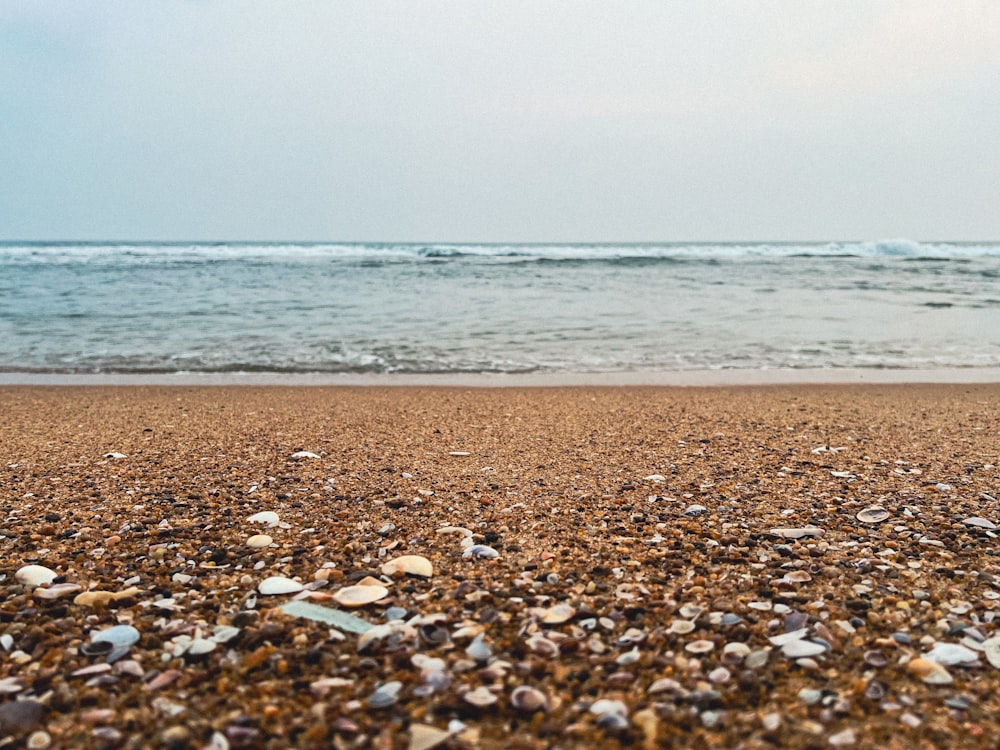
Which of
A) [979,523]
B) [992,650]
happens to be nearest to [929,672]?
[992,650]

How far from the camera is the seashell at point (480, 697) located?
A: 153 centimetres

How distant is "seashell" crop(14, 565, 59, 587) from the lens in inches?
85.8

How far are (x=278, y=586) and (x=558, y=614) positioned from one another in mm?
898

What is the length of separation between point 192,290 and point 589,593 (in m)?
17.0

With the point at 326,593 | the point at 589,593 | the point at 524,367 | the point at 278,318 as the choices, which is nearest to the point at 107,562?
the point at 326,593

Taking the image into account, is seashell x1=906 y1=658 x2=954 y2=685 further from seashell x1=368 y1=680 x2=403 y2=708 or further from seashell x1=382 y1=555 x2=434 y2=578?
seashell x1=382 y1=555 x2=434 y2=578

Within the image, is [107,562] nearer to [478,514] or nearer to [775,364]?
[478,514]

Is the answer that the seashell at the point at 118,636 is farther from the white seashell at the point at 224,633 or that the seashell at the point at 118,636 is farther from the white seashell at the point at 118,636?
the white seashell at the point at 224,633

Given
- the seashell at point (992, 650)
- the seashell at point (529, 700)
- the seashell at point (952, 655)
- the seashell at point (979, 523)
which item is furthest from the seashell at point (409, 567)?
the seashell at point (979, 523)

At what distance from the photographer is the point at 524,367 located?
26.3 ft

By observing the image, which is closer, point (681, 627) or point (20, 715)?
point (20, 715)

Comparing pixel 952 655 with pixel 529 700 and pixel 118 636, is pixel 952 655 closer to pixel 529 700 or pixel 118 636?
pixel 529 700

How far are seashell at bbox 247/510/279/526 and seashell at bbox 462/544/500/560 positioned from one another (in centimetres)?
86

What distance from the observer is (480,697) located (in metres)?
1.56
